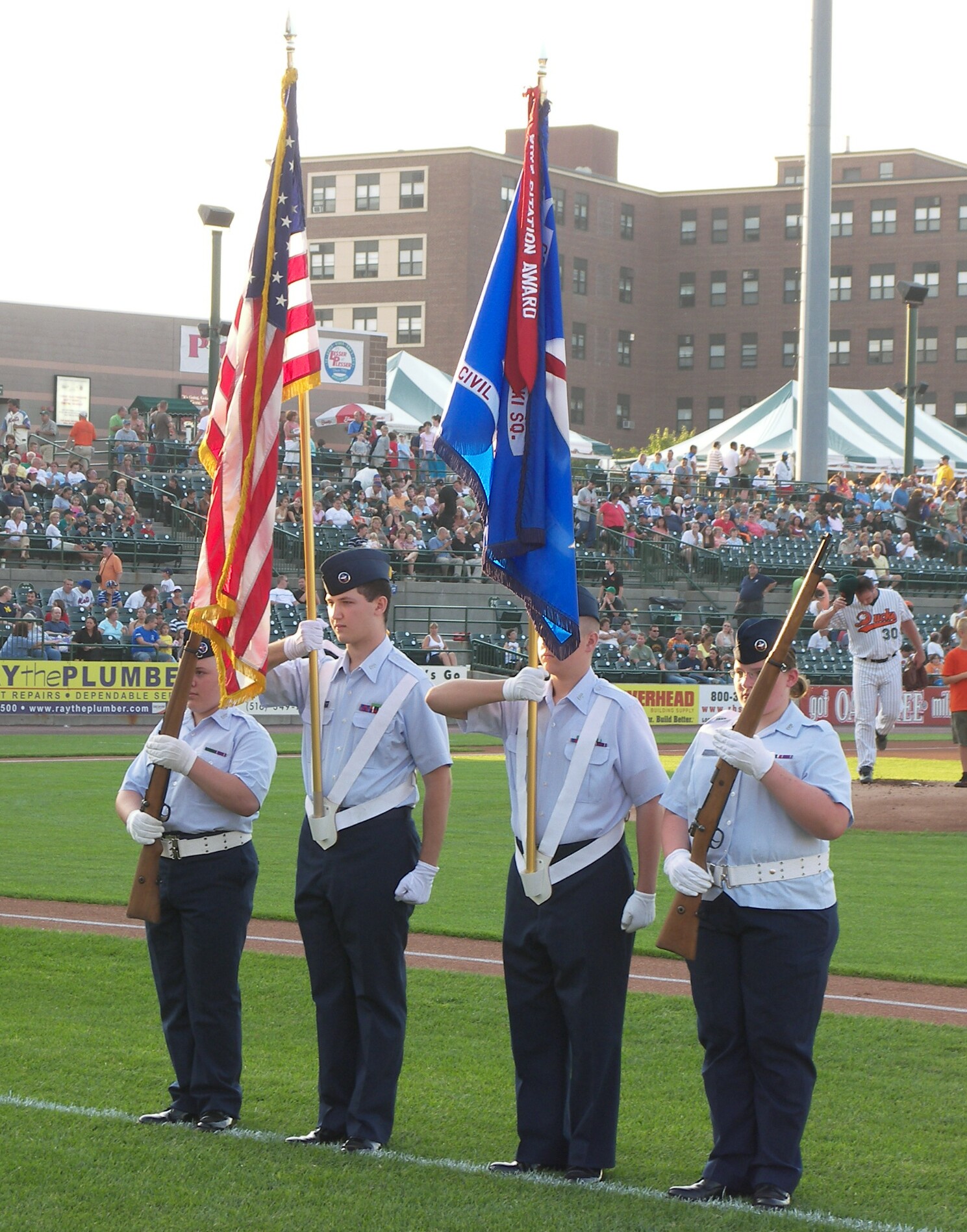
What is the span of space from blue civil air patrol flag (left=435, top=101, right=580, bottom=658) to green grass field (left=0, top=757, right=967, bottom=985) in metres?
5.07

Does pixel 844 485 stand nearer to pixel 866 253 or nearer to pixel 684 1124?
pixel 684 1124

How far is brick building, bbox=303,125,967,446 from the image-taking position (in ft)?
281

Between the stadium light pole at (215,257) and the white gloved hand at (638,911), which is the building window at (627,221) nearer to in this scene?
the stadium light pole at (215,257)

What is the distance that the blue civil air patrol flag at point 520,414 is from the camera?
250 inches

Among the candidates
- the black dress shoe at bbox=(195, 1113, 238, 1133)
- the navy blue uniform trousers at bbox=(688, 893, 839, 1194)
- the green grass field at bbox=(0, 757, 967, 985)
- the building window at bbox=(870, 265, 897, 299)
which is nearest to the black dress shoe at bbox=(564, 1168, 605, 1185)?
the navy blue uniform trousers at bbox=(688, 893, 839, 1194)

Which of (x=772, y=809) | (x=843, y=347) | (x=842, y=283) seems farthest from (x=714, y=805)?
(x=842, y=283)

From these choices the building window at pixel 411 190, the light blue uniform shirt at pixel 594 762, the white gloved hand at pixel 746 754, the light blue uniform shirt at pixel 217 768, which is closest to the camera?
the white gloved hand at pixel 746 754

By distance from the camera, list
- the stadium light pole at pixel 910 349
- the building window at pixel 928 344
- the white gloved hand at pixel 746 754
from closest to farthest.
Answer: the white gloved hand at pixel 746 754, the stadium light pole at pixel 910 349, the building window at pixel 928 344

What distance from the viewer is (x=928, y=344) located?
90.1m

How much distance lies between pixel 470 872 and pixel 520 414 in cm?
817

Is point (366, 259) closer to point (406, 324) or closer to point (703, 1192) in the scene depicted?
point (406, 324)

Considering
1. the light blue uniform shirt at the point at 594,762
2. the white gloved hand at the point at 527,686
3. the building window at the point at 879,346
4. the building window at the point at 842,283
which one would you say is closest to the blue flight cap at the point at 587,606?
the light blue uniform shirt at the point at 594,762

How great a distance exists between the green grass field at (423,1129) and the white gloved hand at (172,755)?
1.43m

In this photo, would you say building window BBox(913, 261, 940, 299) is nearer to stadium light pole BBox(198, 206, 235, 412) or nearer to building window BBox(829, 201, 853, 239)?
building window BBox(829, 201, 853, 239)
